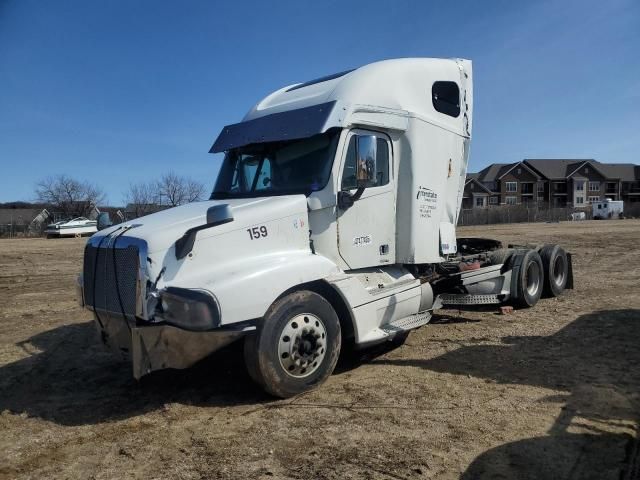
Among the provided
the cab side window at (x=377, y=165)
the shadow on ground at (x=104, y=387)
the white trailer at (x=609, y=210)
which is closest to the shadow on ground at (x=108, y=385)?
the shadow on ground at (x=104, y=387)

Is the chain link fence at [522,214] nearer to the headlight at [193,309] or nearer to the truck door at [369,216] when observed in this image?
the truck door at [369,216]

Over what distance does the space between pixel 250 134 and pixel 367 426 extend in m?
3.68

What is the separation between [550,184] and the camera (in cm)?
9538

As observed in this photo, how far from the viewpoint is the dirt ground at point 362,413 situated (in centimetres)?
360

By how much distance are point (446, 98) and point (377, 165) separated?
1.95m

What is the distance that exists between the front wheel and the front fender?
145 mm

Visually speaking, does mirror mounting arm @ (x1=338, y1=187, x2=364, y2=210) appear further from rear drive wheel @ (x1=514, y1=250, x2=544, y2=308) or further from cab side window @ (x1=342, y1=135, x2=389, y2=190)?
rear drive wheel @ (x1=514, y1=250, x2=544, y2=308)

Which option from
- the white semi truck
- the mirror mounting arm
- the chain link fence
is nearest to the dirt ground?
the white semi truck

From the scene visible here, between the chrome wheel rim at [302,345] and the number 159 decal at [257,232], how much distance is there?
0.85 metres

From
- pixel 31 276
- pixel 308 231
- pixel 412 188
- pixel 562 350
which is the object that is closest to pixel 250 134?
pixel 308 231

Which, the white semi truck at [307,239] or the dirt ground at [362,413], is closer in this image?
the dirt ground at [362,413]

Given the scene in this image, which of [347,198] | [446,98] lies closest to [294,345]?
[347,198]

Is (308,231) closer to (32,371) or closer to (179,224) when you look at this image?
(179,224)

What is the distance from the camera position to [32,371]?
6105mm
